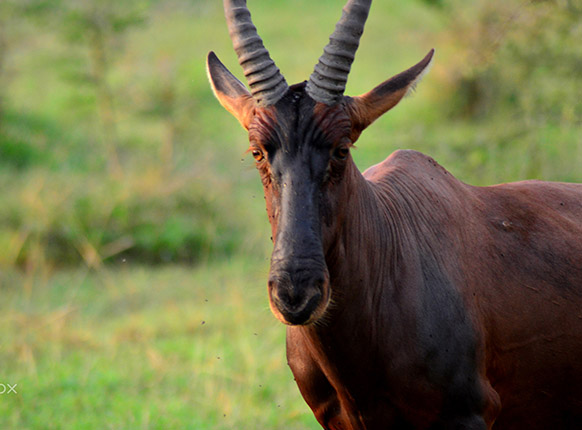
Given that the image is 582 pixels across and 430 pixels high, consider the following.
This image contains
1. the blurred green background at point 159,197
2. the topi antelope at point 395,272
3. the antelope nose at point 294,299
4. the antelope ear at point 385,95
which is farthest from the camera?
the blurred green background at point 159,197

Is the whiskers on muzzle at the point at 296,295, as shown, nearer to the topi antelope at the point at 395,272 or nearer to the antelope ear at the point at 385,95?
the topi antelope at the point at 395,272

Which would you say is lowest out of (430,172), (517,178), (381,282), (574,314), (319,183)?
(517,178)

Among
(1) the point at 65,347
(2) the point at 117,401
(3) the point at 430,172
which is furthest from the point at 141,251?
(3) the point at 430,172

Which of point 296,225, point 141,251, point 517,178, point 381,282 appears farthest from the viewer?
point 141,251

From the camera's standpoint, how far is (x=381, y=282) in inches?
168

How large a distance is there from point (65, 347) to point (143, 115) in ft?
24.5

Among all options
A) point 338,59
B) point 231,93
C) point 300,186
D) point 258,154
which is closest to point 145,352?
point 231,93

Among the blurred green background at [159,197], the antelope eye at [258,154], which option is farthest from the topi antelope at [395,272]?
the blurred green background at [159,197]

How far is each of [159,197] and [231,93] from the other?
7319 millimetres

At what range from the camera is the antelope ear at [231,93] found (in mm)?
4258

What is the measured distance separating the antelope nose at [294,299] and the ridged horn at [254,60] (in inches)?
36.7

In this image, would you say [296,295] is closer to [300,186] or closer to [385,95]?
[300,186]

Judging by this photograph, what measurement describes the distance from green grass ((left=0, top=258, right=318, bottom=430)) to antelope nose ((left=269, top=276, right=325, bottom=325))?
2.45ft

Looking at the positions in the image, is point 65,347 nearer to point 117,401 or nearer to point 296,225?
point 117,401
